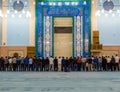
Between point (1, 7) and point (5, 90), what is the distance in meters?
20.1

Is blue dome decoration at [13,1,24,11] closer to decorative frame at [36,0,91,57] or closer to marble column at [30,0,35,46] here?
marble column at [30,0,35,46]

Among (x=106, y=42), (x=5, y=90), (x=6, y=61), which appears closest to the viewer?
(x=5, y=90)

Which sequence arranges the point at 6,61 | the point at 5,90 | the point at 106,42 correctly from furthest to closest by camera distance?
the point at 106,42, the point at 6,61, the point at 5,90

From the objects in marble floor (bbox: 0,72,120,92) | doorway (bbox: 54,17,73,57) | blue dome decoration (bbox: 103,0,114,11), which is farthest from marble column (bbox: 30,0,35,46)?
marble floor (bbox: 0,72,120,92)

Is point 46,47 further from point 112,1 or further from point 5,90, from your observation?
point 5,90

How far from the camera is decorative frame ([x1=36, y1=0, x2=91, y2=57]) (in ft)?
109

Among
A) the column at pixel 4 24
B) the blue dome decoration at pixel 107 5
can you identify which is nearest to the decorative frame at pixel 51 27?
the blue dome decoration at pixel 107 5

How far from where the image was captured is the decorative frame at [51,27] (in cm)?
3319

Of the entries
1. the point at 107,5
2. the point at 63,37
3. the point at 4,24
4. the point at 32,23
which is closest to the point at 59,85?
the point at 63,37

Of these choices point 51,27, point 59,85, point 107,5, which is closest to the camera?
point 59,85

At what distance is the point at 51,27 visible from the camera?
33281mm

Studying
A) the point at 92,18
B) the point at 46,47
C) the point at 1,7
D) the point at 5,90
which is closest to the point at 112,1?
the point at 92,18

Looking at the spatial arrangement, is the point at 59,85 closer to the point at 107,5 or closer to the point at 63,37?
the point at 63,37

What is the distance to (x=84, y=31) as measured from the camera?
3325 cm
